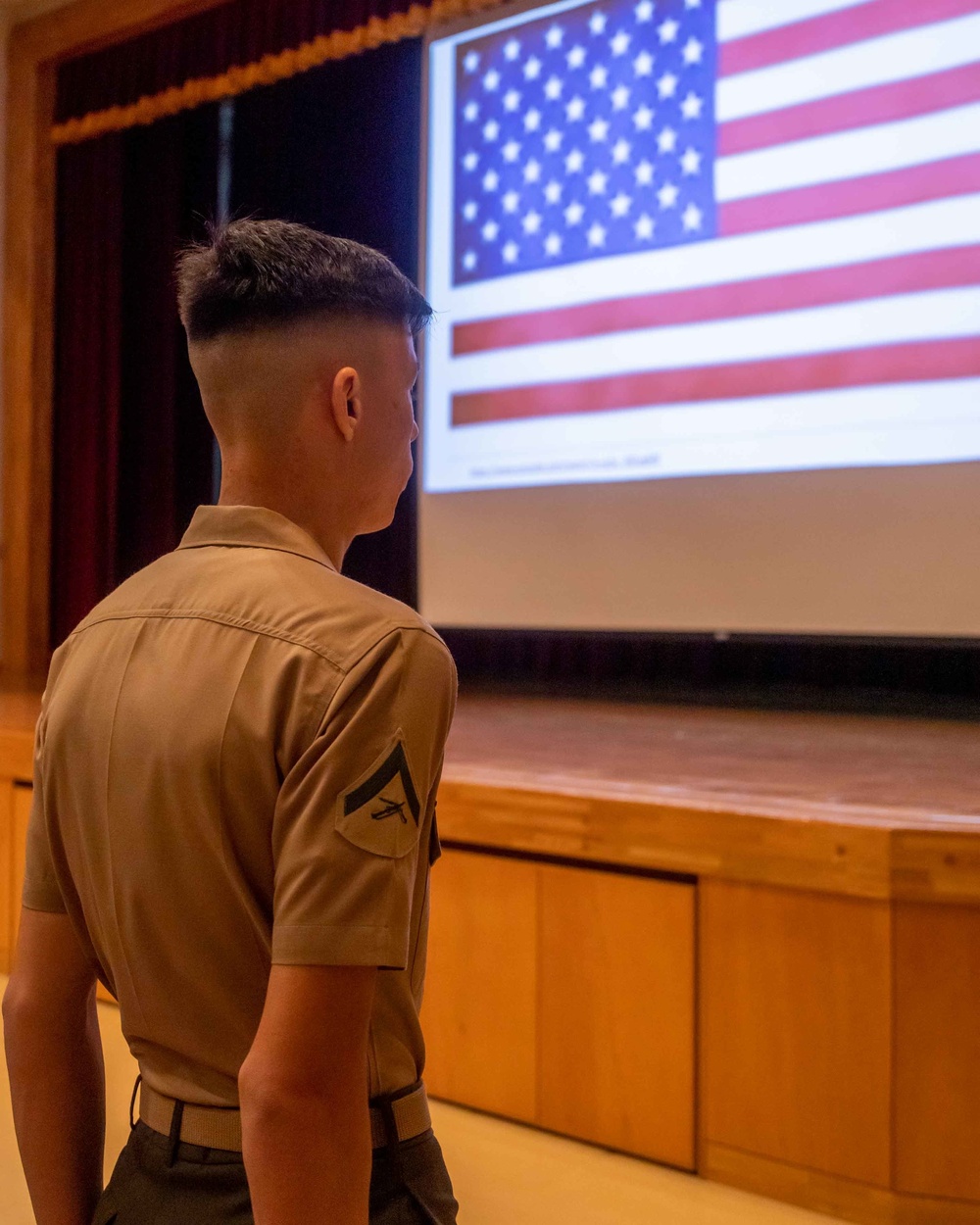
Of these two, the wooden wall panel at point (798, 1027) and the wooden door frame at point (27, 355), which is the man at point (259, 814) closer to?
the wooden wall panel at point (798, 1027)

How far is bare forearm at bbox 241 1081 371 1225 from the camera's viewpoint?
0.55 metres

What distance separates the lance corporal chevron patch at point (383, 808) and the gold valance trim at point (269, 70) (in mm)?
2991

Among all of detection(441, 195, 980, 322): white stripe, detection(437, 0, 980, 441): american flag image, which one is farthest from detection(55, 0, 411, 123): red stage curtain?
detection(441, 195, 980, 322): white stripe

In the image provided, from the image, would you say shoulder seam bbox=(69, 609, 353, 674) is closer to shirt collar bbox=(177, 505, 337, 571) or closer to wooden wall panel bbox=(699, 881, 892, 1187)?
shirt collar bbox=(177, 505, 337, 571)

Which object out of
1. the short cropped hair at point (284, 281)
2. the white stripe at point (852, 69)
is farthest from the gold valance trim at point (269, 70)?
the short cropped hair at point (284, 281)

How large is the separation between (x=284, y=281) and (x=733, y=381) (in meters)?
2.13

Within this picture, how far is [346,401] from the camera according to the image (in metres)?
0.67

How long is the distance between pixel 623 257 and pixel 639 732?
3.96 feet

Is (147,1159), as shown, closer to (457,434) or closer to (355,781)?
(355,781)

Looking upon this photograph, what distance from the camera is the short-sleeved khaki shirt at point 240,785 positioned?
1.89ft

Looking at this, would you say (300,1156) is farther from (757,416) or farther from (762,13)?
(762,13)

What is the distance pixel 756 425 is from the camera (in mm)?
2631

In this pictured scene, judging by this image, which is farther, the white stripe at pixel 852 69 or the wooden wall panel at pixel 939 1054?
the white stripe at pixel 852 69

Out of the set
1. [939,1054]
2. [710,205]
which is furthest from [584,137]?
[939,1054]
